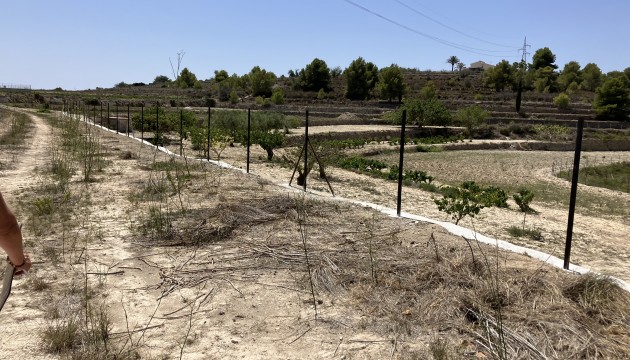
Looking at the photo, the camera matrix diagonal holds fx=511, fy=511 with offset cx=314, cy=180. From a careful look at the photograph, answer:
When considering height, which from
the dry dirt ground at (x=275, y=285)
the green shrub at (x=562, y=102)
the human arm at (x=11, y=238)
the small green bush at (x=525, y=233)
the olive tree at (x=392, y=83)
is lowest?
the small green bush at (x=525, y=233)

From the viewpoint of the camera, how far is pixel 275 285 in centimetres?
481

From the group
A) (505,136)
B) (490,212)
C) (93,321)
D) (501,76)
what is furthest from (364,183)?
(501,76)

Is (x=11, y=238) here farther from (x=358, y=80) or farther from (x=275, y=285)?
Result: (x=358, y=80)

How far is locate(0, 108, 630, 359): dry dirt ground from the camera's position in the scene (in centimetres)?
367

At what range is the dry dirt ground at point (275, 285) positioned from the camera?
367 cm

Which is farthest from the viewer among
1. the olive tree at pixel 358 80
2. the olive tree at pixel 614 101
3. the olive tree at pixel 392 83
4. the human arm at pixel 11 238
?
the olive tree at pixel 358 80

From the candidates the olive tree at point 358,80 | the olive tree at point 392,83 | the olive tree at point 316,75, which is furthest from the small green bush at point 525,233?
the olive tree at point 316,75

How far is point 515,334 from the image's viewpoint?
3.64 meters

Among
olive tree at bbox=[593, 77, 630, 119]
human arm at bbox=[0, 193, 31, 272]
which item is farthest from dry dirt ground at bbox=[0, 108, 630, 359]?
olive tree at bbox=[593, 77, 630, 119]

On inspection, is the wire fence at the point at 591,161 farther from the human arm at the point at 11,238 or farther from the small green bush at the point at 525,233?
the human arm at the point at 11,238

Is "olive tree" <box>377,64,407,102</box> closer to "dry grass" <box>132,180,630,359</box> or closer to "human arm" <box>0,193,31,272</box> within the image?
"dry grass" <box>132,180,630,359</box>

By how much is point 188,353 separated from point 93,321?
83 cm

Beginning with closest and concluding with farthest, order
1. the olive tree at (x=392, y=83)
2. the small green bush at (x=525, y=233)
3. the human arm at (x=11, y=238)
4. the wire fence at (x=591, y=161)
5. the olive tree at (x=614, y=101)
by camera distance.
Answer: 1. the human arm at (x=11, y=238)
2. the small green bush at (x=525, y=233)
3. the wire fence at (x=591, y=161)
4. the olive tree at (x=614, y=101)
5. the olive tree at (x=392, y=83)

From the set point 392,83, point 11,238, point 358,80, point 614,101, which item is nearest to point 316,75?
point 358,80
